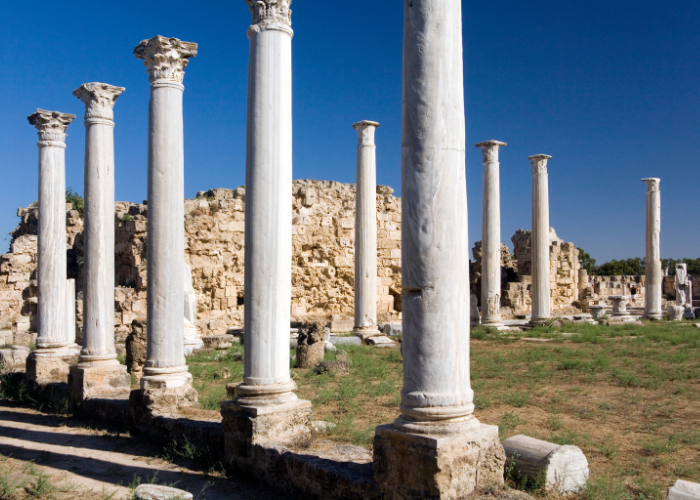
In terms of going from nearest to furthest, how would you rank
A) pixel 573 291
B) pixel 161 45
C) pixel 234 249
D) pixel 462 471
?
pixel 462 471 < pixel 161 45 < pixel 234 249 < pixel 573 291

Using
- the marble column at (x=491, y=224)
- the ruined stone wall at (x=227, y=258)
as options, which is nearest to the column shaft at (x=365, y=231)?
the ruined stone wall at (x=227, y=258)

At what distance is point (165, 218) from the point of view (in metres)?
Answer: 8.20

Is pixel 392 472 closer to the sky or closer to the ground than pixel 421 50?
closer to the ground

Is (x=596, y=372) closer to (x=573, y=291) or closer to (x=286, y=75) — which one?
(x=286, y=75)

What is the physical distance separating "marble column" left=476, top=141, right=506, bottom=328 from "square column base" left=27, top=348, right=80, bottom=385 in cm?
1282

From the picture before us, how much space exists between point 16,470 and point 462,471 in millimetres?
4722

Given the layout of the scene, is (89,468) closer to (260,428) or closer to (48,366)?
(260,428)

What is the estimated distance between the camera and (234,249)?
2131 cm

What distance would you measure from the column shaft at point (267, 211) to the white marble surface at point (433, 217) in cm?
191

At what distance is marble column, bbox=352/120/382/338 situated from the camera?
17312mm

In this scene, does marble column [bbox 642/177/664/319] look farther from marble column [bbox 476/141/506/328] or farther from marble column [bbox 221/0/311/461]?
marble column [bbox 221/0/311/461]

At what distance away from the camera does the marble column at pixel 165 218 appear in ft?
26.7

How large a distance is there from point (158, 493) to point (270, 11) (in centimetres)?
466

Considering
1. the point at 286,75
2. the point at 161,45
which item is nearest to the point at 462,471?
the point at 286,75
